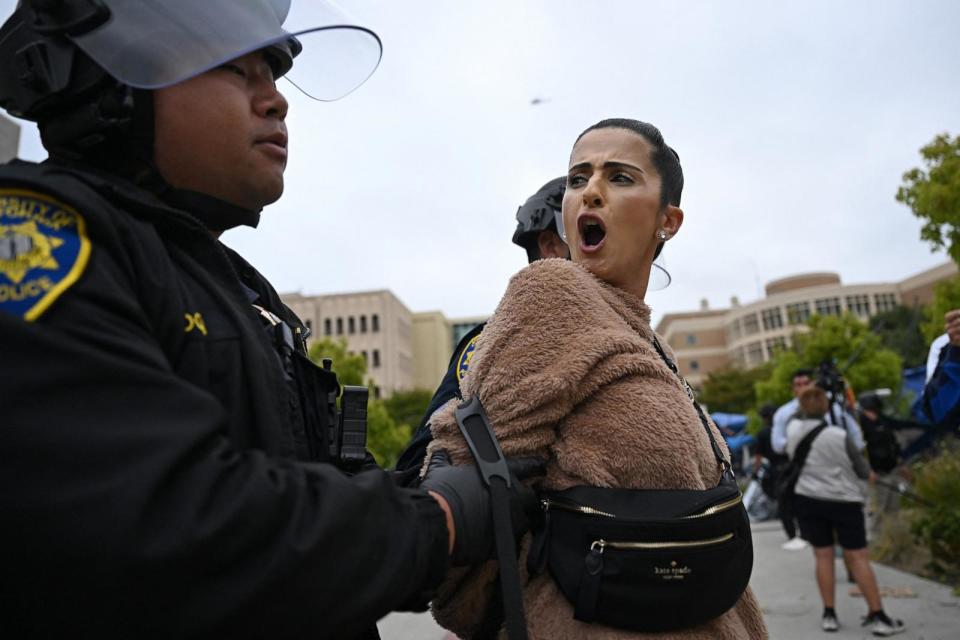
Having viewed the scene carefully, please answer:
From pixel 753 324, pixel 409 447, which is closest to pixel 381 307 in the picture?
pixel 753 324

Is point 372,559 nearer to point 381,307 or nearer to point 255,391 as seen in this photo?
point 255,391

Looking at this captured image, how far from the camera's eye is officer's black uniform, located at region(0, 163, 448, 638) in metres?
0.82

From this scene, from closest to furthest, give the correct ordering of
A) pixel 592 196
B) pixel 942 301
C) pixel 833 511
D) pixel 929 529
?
1. pixel 592 196
2. pixel 833 511
3. pixel 929 529
4. pixel 942 301

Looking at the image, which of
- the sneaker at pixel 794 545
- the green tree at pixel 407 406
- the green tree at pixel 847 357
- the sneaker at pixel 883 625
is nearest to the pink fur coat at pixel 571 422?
the sneaker at pixel 883 625

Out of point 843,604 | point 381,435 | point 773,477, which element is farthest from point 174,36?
point 381,435

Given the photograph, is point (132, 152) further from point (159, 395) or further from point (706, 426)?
point (706, 426)

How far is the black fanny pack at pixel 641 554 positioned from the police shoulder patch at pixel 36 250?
1.03m

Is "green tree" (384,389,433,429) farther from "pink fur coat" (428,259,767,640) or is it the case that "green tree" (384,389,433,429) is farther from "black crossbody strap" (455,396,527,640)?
"black crossbody strap" (455,396,527,640)

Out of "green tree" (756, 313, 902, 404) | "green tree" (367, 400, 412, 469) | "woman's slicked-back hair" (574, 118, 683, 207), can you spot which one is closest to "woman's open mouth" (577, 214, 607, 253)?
"woman's slicked-back hair" (574, 118, 683, 207)

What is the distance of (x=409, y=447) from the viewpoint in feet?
6.01

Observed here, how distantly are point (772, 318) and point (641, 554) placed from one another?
79.1 m

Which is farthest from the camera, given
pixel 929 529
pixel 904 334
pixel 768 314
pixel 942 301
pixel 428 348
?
pixel 428 348

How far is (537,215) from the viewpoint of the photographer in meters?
3.43

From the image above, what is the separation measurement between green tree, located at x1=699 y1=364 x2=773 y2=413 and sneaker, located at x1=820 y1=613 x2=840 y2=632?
1667 inches
